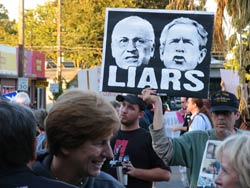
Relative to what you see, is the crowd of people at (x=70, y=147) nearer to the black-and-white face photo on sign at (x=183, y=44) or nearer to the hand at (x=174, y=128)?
the black-and-white face photo on sign at (x=183, y=44)

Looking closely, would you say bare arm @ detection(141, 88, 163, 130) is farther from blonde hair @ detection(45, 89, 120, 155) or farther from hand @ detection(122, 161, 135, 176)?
blonde hair @ detection(45, 89, 120, 155)

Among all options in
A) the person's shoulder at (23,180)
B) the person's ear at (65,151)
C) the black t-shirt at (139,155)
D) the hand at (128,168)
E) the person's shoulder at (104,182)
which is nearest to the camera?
the person's shoulder at (23,180)

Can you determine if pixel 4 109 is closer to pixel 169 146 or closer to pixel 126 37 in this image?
pixel 169 146

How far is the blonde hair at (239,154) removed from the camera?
10.0ft

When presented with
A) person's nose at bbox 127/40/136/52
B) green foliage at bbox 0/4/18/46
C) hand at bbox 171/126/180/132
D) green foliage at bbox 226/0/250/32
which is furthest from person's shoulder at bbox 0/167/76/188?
green foliage at bbox 0/4/18/46

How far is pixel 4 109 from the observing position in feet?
9.34

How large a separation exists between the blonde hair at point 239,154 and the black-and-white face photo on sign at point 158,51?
2.27m

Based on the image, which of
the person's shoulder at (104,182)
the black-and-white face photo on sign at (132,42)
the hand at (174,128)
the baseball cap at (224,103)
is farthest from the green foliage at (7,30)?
the person's shoulder at (104,182)

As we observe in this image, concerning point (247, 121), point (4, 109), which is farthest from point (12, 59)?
point (4, 109)

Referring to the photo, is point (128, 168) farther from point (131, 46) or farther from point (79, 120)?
point (79, 120)

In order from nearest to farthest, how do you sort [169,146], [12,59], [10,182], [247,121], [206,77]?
[10,182]
[169,146]
[206,77]
[247,121]
[12,59]

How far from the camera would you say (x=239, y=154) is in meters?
3.10

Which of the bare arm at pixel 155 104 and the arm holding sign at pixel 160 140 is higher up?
the bare arm at pixel 155 104

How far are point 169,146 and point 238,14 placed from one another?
9797 millimetres
